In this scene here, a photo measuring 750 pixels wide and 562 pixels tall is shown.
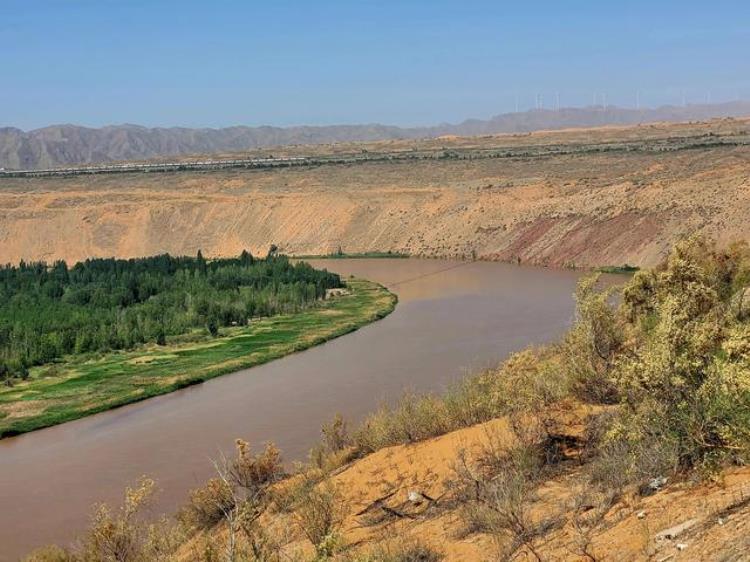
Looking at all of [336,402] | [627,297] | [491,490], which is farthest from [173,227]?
[491,490]

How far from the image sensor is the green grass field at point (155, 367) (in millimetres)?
27375

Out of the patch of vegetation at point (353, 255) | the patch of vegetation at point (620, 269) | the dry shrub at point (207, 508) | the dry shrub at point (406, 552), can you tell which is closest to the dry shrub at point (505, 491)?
the dry shrub at point (406, 552)

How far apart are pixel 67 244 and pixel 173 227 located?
9.21 m

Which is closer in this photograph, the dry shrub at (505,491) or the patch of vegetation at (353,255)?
the dry shrub at (505,491)

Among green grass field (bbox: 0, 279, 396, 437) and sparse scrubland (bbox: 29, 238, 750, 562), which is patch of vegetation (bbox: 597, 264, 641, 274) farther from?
sparse scrubland (bbox: 29, 238, 750, 562)

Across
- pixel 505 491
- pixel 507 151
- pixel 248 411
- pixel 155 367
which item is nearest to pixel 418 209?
pixel 507 151

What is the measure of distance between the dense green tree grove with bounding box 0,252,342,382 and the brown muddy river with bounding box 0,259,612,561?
749 centimetres

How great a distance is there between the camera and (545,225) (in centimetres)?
6041

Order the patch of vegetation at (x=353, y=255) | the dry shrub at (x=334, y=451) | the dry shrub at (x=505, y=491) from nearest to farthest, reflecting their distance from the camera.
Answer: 1. the dry shrub at (x=505, y=491)
2. the dry shrub at (x=334, y=451)
3. the patch of vegetation at (x=353, y=255)

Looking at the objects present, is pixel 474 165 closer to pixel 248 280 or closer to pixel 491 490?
pixel 248 280

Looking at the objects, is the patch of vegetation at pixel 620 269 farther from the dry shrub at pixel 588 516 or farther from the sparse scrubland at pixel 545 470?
the dry shrub at pixel 588 516

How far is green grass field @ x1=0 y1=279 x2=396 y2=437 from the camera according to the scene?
27375 millimetres

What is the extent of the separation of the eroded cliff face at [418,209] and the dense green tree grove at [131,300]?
15.6 metres

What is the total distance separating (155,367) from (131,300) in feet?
41.8
